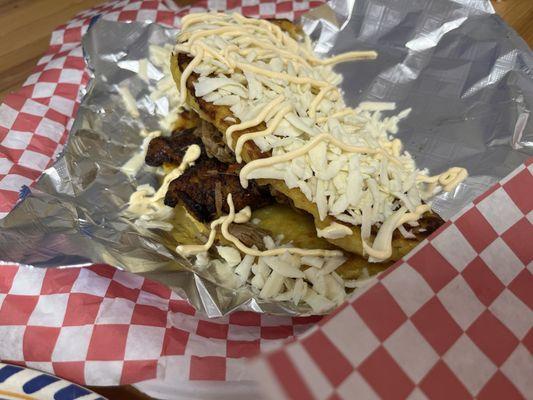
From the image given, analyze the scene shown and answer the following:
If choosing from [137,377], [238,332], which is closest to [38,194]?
[137,377]

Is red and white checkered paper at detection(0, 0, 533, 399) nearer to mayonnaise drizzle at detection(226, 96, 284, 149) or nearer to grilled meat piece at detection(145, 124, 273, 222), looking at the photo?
grilled meat piece at detection(145, 124, 273, 222)

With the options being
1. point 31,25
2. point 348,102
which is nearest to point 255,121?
point 348,102

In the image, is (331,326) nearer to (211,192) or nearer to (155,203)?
(211,192)

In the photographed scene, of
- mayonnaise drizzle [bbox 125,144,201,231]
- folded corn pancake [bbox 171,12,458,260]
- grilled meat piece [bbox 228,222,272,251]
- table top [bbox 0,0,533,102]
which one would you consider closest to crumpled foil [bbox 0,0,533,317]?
mayonnaise drizzle [bbox 125,144,201,231]

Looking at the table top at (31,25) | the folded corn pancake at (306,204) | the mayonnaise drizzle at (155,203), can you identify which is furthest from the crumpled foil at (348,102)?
the table top at (31,25)

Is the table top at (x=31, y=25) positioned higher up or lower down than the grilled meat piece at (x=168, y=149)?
higher up

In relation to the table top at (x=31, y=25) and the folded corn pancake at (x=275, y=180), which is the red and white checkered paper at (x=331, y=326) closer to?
the folded corn pancake at (x=275, y=180)

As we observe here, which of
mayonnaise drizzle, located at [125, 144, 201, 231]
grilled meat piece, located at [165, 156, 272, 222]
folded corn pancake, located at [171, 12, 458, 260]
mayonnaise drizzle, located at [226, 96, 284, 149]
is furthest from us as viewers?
mayonnaise drizzle, located at [125, 144, 201, 231]
